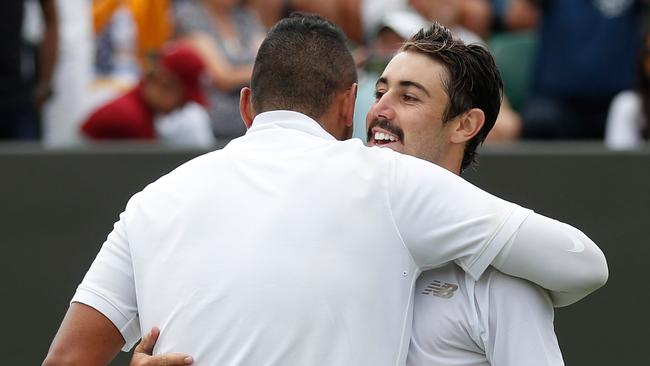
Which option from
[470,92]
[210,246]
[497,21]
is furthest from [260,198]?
[497,21]

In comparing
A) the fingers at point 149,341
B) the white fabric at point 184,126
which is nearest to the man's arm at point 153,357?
the fingers at point 149,341

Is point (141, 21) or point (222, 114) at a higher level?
point (141, 21)

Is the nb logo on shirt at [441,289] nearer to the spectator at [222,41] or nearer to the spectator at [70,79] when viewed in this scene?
the spectator at [70,79]

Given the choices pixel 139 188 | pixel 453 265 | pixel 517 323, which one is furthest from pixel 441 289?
pixel 139 188

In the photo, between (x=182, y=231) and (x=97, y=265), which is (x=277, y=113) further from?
(x=97, y=265)

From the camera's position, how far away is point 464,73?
10.6 feet

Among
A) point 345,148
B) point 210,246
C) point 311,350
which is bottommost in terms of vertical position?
point 311,350

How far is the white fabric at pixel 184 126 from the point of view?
6801mm

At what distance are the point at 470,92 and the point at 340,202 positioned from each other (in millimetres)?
667

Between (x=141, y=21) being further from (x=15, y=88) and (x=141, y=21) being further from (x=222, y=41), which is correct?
(x=15, y=88)

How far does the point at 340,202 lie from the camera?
276 centimetres

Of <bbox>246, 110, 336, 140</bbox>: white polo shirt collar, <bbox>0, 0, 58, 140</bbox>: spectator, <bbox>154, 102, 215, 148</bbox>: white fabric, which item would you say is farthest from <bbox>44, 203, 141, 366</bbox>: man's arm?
<bbox>154, 102, 215, 148</bbox>: white fabric

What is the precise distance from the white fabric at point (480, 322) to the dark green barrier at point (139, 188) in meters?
2.63

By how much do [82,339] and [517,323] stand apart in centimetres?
98
